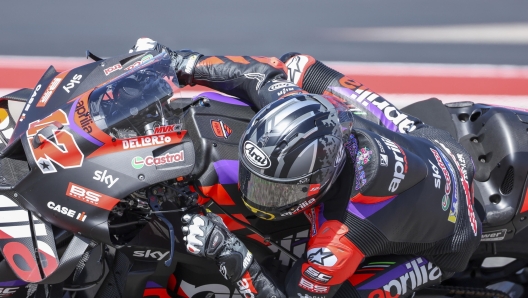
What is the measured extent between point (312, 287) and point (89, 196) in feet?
3.31

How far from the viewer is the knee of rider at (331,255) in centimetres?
294

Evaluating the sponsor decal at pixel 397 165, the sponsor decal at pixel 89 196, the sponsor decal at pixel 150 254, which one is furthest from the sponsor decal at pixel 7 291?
the sponsor decal at pixel 397 165

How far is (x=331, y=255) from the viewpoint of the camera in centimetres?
294

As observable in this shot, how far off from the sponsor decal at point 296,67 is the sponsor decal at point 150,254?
1.29 metres

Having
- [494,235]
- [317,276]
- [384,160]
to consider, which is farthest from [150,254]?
[494,235]

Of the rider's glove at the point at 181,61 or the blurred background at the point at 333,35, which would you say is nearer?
the rider's glove at the point at 181,61

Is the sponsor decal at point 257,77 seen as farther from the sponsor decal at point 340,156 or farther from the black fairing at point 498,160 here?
the black fairing at point 498,160

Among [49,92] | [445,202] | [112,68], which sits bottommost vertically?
[445,202]

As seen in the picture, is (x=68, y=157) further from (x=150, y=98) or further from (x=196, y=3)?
(x=196, y=3)

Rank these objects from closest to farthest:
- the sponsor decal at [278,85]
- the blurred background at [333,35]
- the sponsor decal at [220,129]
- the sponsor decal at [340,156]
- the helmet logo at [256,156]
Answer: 1. the helmet logo at [256,156]
2. the sponsor decal at [340,156]
3. the sponsor decal at [220,129]
4. the sponsor decal at [278,85]
5. the blurred background at [333,35]

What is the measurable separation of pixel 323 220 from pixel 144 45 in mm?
1299

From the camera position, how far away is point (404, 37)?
6.05 m

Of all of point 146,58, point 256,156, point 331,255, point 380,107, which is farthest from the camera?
point 380,107

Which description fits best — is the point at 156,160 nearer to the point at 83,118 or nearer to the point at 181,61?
the point at 83,118
